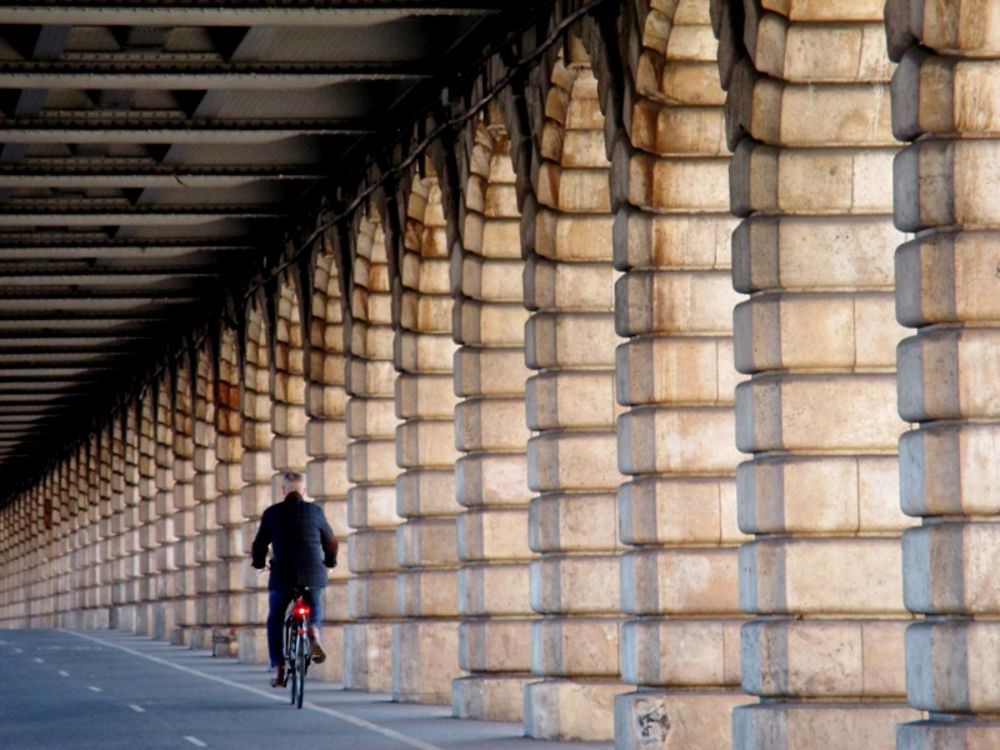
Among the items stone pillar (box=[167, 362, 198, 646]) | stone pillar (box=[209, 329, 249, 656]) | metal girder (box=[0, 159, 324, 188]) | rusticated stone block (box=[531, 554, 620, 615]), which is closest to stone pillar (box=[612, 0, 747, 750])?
rusticated stone block (box=[531, 554, 620, 615])

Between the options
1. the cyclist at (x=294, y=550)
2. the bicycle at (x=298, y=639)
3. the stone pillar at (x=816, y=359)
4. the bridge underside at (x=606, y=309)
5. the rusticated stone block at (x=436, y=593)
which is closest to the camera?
the bridge underside at (x=606, y=309)

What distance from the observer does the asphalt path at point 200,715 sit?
64.2 feet

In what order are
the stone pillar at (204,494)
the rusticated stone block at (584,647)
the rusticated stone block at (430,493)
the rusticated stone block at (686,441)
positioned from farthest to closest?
1. the stone pillar at (204,494)
2. the rusticated stone block at (430,493)
3. the rusticated stone block at (584,647)
4. the rusticated stone block at (686,441)

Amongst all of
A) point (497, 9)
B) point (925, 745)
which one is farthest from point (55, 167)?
point (925, 745)

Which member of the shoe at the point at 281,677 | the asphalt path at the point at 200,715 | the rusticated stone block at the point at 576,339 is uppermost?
the rusticated stone block at the point at 576,339

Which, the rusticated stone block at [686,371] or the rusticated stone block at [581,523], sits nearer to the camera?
the rusticated stone block at [686,371]

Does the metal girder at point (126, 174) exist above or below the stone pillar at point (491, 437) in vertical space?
above

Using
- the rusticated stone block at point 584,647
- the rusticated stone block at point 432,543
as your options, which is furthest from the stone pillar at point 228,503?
the rusticated stone block at point 584,647

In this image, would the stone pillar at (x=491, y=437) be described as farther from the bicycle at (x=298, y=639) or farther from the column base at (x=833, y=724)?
the column base at (x=833, y=724)

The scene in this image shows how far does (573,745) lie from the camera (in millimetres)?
19469

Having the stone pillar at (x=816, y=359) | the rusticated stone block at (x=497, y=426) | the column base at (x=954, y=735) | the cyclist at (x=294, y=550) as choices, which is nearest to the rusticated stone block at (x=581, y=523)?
the rusticated stone block at (x=497, y=426)

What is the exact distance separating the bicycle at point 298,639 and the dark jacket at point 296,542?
15 cm

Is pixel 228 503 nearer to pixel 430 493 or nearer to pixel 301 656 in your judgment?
pixel 430 493

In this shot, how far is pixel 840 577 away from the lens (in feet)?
50.6
